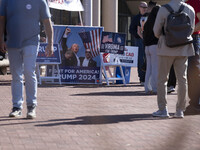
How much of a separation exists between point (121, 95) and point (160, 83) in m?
3.51

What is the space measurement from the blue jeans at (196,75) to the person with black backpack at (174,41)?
883 millimetres

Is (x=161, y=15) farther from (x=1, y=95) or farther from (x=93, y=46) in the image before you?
(x=93, y=46)

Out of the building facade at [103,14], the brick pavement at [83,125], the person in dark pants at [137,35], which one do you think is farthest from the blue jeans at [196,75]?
the building facade at [103,14]

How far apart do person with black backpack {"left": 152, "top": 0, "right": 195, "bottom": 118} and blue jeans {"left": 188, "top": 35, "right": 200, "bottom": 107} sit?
0.88 m

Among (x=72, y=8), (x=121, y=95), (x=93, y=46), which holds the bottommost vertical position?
(x=121, y=95)

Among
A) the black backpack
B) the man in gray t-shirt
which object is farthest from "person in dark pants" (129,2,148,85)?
the man in gray t-shirt

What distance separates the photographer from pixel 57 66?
13297 mm

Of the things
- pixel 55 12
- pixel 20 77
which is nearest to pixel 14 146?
pixel 20 77

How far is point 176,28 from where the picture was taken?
266 inches

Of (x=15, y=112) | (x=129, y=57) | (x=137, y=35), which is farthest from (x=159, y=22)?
(x=129, y=57)

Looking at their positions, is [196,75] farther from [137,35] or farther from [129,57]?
[129,57]

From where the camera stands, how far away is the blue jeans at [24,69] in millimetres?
6523

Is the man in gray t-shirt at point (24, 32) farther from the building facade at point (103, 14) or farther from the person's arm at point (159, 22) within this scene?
the building facade at point (103, 14)

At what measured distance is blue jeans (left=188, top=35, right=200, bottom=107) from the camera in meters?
7.85
